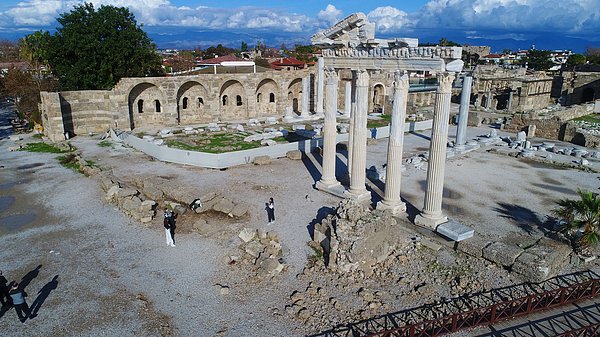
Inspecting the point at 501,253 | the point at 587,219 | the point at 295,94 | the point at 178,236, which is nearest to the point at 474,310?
the point at 501,253

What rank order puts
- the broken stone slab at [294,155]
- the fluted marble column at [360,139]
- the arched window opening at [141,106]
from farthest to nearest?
the arched window opening at [141,106] → the broken stone slab at [294,155] → the fluted marble column at [360,139]

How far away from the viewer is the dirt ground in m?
10.2

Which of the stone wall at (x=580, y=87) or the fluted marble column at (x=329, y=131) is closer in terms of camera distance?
the fluted marble column at (x=329, y=131)

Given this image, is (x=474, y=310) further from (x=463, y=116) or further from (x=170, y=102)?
(x=170, y=102)

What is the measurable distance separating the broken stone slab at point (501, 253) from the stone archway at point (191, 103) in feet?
92.1

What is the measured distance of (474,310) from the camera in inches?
357

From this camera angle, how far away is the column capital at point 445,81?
41.4ft

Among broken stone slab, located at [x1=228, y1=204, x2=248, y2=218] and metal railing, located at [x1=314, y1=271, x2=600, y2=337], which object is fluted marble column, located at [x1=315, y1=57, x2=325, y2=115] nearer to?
broken stone slab, located at [x1=228, y1=204, x2=248, y2=218]

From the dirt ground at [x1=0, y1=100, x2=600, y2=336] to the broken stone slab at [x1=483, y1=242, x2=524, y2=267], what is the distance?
218cm

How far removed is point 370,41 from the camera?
14.6 meters

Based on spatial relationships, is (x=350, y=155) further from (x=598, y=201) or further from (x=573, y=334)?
(x=573, y=334)

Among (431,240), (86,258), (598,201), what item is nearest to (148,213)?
(86,258)

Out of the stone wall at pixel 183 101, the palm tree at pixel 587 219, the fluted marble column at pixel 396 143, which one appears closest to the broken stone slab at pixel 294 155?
the fluted marble column at pixel 396 143

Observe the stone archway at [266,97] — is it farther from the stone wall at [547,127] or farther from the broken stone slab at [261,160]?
the stone wall at [547,127]
